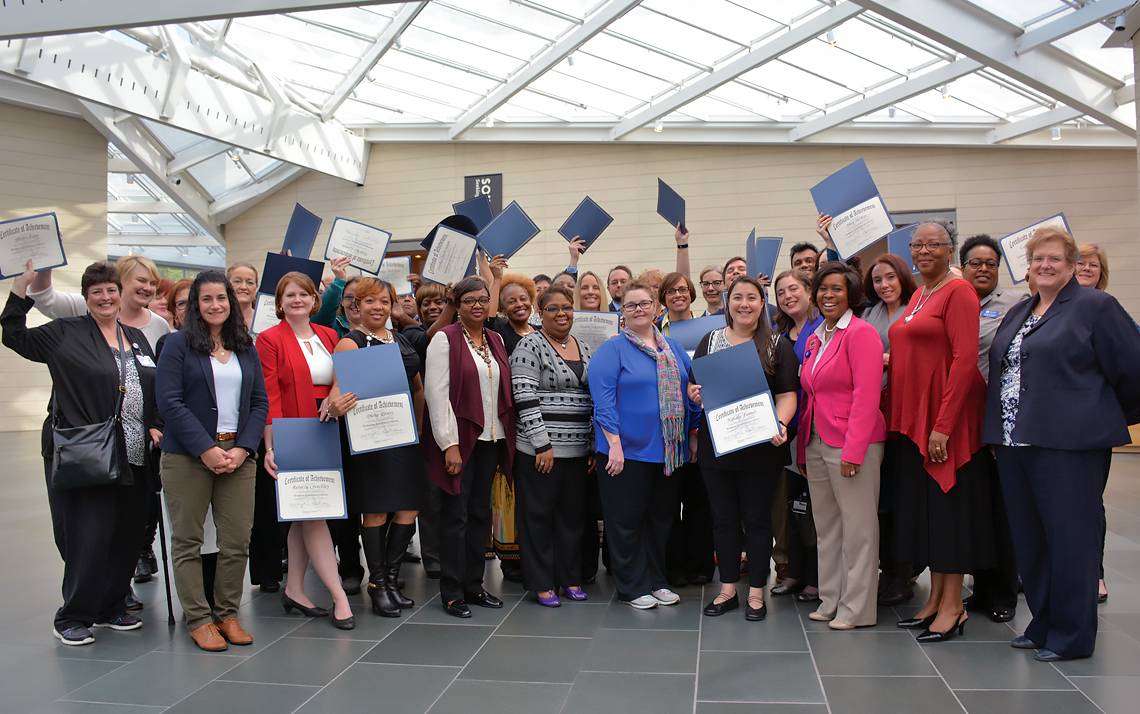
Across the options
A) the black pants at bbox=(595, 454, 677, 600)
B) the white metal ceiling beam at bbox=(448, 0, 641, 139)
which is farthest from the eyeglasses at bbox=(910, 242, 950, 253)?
the white metal ceiling beam at bbox=(448, 0, 641, 139)

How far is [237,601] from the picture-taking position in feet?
13.0

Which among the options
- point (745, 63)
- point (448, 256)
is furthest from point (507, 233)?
point (745, 63)

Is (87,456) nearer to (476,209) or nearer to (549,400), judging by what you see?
(549,400)

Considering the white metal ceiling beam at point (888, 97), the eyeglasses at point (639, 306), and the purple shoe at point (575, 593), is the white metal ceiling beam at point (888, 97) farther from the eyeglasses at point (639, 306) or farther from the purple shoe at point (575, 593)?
the purple shoe at point (575, 593)

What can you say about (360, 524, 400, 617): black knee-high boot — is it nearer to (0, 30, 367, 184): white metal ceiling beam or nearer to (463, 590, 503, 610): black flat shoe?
(463, 590, 503, 610): black flat shoe

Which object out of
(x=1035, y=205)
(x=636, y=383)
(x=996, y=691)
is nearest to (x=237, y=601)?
(x=636, y=383)

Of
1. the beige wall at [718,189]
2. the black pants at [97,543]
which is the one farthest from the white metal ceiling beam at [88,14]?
the beige wall at [718,189]

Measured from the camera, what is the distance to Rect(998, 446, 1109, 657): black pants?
346cm

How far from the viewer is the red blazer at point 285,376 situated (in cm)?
411

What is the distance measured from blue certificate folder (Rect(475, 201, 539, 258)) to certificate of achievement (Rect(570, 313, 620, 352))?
0.85 m

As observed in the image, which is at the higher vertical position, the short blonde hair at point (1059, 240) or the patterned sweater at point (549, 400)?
the short blonde hair at point (1059, 240)

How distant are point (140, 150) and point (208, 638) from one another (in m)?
12.0

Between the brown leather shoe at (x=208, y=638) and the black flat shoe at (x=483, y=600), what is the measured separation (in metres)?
1.19

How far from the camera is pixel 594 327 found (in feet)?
15.9
